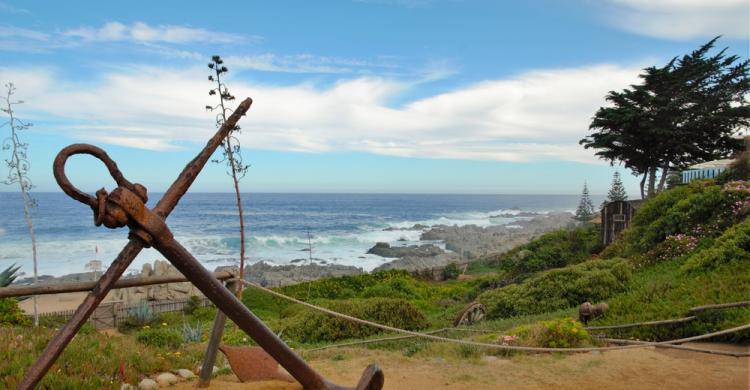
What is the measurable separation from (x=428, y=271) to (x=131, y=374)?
22022 millimetres

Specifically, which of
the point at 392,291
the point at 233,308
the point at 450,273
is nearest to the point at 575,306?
the point at 233,308

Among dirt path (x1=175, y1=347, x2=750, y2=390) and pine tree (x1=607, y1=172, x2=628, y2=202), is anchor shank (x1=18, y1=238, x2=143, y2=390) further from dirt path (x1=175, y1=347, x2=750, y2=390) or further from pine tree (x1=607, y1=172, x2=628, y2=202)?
pine tree (x1=607, y1=172, x2=628, y2=202)

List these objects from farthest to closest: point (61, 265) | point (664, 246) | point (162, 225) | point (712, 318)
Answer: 1. point (61, 265)
2. point (664, 246)
3. point (712, 318)
4. point (162, 225)

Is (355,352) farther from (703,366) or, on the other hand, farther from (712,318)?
(712,318)

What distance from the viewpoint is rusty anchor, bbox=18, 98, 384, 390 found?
1986 mm

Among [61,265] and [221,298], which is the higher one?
[221,298]

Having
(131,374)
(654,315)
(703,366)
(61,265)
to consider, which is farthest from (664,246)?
(61,265)

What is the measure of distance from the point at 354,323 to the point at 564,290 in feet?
12.2

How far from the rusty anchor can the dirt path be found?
5.78ft

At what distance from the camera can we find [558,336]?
585cm

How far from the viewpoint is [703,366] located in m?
5.04

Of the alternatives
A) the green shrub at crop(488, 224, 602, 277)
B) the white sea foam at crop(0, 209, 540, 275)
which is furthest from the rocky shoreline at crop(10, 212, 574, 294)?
the green shrub at crop(488, 224, 602, 277)

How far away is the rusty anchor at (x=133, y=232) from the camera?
199 centimetres

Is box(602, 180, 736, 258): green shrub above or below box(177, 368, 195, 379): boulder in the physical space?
above
